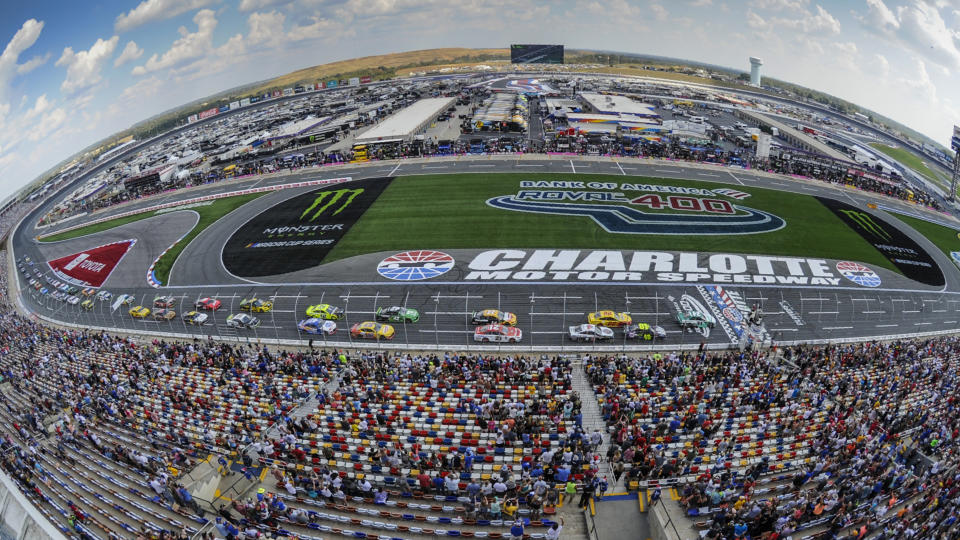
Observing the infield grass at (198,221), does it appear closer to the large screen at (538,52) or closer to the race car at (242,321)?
the race car at (242,321)

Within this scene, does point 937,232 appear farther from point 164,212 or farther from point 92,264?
point 164,212

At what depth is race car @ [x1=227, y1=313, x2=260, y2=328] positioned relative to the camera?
113ft

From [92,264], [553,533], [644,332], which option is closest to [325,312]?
[644,332]

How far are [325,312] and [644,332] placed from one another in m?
23.2

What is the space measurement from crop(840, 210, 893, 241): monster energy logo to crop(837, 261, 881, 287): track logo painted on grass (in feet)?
37.3

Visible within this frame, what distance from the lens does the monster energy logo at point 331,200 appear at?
180 ft

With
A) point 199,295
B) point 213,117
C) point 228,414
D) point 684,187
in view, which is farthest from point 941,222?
point 213,117

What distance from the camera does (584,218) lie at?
49.4 metres

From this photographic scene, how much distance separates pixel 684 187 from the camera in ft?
194

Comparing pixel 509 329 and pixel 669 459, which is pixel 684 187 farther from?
pixel 669 459

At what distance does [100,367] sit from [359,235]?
2425 centimetres

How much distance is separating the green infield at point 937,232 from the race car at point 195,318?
7095 centimetres

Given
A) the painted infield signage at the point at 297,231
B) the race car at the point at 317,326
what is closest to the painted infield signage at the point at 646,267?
the race car at the point at 317,326

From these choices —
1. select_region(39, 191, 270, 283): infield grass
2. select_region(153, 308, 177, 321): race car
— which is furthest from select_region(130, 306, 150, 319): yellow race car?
select_region(39, 191, 270, 283): infield grass
